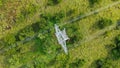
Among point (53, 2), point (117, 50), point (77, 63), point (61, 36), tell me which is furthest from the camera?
point (117, 50)

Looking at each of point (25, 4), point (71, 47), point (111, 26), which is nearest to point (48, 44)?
point (71, 47)

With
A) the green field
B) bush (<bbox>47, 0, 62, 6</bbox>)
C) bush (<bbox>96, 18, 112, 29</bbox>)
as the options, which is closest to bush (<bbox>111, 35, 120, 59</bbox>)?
the green field

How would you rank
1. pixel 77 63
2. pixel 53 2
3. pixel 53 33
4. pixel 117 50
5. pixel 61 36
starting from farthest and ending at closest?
pixel 117 50
pixel 77 63
pixel 53 33
pixel 53 2
pixel 61 36

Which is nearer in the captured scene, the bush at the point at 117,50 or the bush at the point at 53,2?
the bush at the point at 53,2

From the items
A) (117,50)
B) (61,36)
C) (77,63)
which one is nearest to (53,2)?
(61,36)

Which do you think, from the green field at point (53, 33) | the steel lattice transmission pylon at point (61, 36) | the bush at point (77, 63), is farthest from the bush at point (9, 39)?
the bush at point (77, 63)

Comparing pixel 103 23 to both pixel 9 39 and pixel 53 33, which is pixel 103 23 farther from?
pixel 9 39

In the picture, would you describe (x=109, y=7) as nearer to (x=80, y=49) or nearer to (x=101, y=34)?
(x=101, y=34)

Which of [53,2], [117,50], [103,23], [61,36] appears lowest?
[117,50]

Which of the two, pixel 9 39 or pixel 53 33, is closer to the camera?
pixel 9 39

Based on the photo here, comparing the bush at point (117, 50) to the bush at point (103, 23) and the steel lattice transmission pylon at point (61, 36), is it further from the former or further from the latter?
the steel lattice transmission pylon at point (61, 36)
